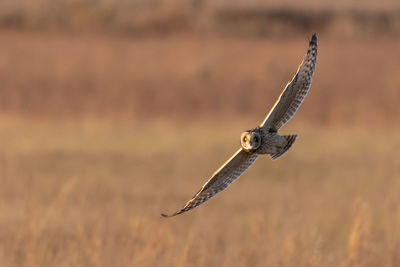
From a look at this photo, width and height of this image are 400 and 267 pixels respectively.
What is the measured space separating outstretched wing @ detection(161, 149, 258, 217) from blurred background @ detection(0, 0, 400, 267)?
1588 millimetres

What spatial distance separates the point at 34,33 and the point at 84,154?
11.1 metres

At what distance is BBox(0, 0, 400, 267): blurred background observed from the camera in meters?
7.62

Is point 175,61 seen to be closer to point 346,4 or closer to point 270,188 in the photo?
point 346,4

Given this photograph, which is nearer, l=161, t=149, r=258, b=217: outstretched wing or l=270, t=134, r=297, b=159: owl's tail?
l=270, t=134, r=297, b=159: owl's tail

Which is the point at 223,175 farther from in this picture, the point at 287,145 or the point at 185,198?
the point at 185,198

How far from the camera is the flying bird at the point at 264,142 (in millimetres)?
4926

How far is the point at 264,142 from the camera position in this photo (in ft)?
16.1

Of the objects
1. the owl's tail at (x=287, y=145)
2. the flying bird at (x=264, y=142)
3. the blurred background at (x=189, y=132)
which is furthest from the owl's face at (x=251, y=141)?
the blurred background at (x=189, y=132)

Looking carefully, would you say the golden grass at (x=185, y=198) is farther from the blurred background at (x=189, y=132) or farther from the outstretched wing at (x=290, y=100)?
the outstretched wing at (x=290, y=100)

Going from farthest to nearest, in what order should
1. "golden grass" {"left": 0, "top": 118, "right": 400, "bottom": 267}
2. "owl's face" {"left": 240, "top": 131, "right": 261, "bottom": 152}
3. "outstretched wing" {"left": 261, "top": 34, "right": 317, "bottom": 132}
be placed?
"golden grass" {"left": 0, "top": 118, "right": 400, "bottom": 267}
"outstretched wing" {"left": 261, "top": 34, "right": 317, "bottom": 132}
"owl's face" {"left": 240, "top": 131, "right": 261, "bottom": 152}

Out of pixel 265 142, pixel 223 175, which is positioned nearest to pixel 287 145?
pixel 265 142

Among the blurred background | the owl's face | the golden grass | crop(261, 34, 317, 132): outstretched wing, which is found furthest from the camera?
the blurred background

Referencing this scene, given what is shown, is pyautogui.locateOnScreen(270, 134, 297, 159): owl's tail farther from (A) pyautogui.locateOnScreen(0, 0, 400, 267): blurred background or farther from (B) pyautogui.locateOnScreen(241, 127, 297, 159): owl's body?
(A) pyautogui.locateOnScreen(0, 0, 400, 267): blurred background

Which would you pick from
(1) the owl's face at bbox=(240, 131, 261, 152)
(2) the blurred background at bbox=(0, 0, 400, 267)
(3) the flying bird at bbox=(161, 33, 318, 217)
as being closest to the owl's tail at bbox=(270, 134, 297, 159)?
(3) the flying bird at bbox=(161, 33, 318, 217)
